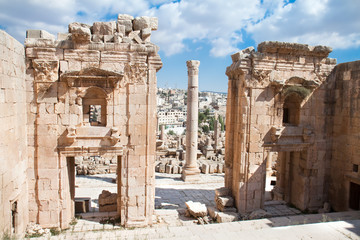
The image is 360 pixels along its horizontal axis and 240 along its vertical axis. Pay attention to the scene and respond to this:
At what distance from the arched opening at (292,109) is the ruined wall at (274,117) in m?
0.04

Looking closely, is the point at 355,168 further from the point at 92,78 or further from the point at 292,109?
the point at 92,78

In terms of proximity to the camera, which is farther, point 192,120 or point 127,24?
point 192,120

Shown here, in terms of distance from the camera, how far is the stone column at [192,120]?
51.0ft

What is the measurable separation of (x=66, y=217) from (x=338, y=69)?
12301 millimetres

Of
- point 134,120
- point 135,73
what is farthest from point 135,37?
point 134,120

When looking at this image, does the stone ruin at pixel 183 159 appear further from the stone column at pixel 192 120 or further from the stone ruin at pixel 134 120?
the stone ruin at pixel 134 120

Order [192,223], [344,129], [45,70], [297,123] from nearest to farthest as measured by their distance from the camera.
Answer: [45,70] → [192,223] → [344,129] → [297,123]

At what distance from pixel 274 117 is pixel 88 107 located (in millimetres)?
7212

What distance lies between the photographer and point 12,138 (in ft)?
24.7

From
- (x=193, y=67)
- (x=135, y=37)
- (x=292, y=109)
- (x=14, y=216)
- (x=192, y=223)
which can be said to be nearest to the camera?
(x=14, y=216)

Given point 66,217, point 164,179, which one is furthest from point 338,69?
point 66,217

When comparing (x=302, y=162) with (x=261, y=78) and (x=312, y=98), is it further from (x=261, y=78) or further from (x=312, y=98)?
(x=261, y=78)

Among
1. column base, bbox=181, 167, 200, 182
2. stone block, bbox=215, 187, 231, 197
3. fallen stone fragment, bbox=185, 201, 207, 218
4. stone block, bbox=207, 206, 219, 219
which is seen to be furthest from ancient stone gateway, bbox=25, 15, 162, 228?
column base, bbox=181, 167, 200, 182

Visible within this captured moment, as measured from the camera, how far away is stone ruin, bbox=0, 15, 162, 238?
8.44m
